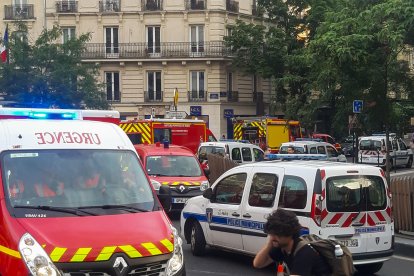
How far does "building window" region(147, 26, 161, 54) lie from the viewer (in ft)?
175

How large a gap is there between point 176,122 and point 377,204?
18.7 metres

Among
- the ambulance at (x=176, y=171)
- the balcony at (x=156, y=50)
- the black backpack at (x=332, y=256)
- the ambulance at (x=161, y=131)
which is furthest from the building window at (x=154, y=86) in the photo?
the black backpack at (x=332, y=256)

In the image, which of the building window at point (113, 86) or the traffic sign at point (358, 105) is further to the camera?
the building window at point (113, 86)

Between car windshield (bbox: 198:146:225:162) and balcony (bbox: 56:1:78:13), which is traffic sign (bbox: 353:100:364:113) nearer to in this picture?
car windshield (bbox: 198:146:225:162)

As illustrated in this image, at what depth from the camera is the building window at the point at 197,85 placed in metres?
53.1

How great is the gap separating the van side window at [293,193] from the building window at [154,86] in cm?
4268

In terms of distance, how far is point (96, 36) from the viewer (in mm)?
53562

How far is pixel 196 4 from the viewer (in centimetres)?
5278

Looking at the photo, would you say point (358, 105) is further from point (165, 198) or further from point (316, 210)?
point (165, 198)

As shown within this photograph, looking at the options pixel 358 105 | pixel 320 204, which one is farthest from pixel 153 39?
pixel 320 204

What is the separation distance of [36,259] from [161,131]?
22139 mm

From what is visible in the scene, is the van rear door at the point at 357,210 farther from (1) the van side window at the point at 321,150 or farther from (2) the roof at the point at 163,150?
(1) the van side window at the point at 321,150

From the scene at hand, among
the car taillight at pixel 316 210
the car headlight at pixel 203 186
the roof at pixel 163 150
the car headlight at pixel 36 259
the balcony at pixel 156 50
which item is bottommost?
the car headlight at pixel 203 186

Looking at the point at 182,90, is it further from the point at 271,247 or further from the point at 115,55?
the point at 271,247
